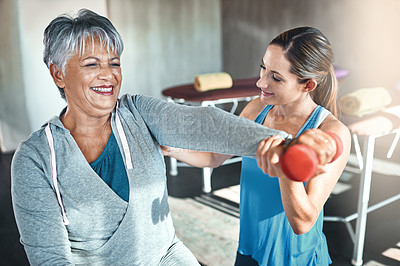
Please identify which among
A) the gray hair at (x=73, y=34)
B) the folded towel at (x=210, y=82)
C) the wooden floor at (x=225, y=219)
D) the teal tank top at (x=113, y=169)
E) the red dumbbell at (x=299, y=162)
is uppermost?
the gray hair at (x=73, y=34)

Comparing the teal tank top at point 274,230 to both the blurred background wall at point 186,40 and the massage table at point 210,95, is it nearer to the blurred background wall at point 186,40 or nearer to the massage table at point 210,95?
the massage table at point 210,95

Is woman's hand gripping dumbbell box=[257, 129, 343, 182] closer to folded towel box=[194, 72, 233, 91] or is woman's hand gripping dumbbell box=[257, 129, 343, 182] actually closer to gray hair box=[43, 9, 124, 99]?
gray hair box=[43, 9, 124, 99]

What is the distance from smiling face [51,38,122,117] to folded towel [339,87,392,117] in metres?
1.61

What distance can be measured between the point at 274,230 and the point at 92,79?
0.78 m

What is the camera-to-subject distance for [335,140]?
2.35 feet

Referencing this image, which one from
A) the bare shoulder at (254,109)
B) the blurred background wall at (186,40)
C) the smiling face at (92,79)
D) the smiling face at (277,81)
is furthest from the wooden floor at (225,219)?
the smiling face at (92,79)

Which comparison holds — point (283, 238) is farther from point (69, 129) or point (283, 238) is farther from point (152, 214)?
point (69, 129)

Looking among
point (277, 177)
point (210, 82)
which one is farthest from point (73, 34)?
point (210, 82)

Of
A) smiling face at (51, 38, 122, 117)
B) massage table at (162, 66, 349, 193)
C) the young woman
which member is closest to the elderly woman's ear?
smiling face at (51, 38, 122, 117)

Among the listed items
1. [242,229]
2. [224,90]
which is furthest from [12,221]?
[242,229]

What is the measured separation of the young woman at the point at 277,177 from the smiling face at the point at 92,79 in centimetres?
28

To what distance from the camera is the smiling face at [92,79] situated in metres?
1.01

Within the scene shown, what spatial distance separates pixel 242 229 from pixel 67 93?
0.79 metres

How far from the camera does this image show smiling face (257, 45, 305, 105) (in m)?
1.32
